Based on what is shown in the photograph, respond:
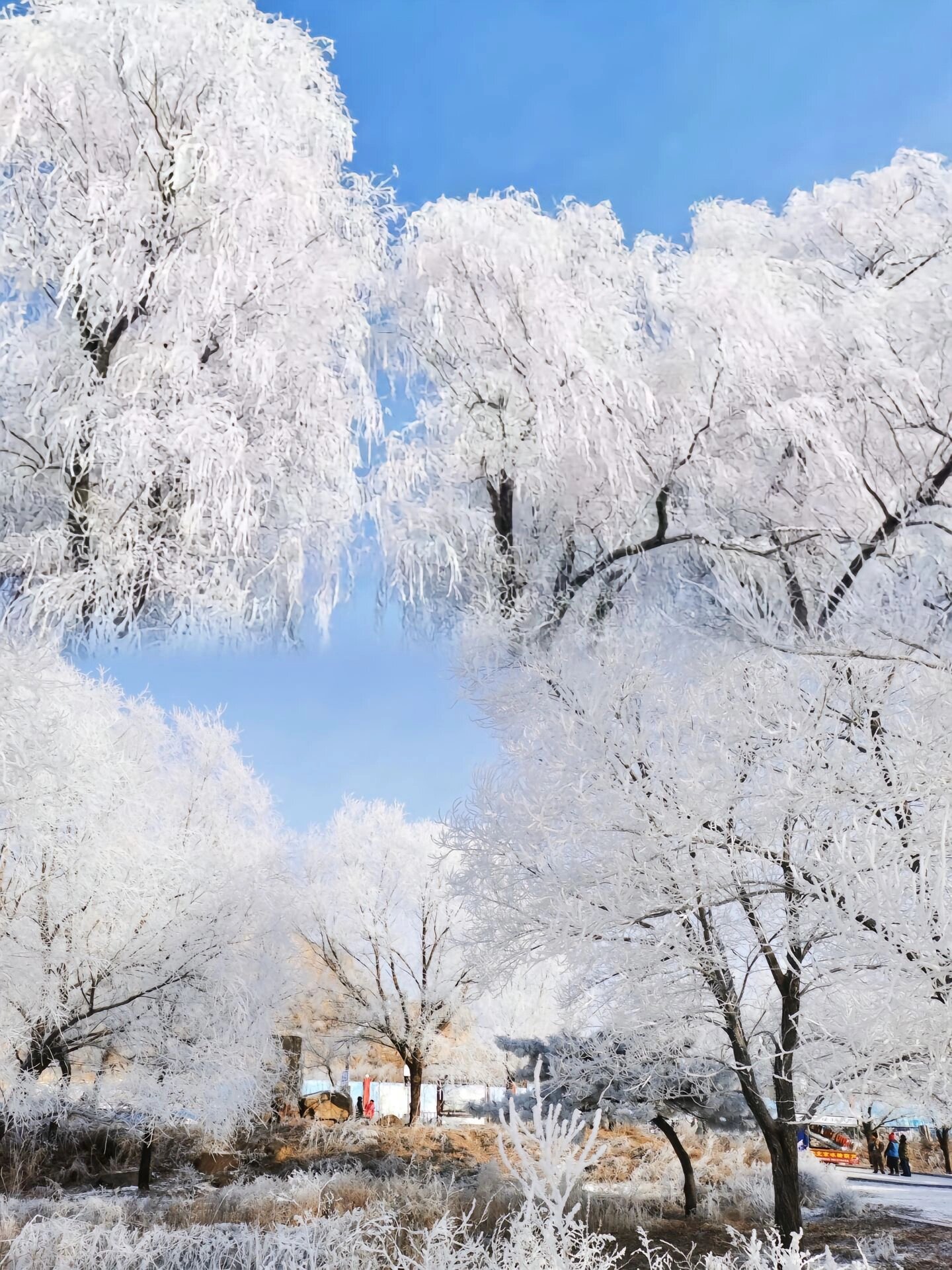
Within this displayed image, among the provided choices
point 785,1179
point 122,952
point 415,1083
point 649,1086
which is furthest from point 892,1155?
point 122,952

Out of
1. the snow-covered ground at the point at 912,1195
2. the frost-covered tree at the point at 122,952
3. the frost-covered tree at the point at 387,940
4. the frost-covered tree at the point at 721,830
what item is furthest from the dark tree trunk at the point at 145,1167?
the snow-covered ground at the point at 912,1195

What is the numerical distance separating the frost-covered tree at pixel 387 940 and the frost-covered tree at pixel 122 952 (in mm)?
5767

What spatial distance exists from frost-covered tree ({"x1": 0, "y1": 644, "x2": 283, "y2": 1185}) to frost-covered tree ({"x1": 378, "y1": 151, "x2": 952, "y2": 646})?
4.47 meters

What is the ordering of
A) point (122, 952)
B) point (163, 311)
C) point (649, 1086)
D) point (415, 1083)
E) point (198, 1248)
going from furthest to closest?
point (415, 1083), point (122, 952), point (649, 1086), point (198, 1248), point (163, 311)

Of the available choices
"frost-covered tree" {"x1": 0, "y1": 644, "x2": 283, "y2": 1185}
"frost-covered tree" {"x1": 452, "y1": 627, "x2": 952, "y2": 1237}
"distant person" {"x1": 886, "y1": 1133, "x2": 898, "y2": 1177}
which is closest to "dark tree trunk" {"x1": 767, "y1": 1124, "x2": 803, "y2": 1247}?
"frost-covered tree" {"x1": 452, "y1": 627, "x2": 952, "y2": 1237}

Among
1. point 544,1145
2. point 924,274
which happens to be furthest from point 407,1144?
point 924,274

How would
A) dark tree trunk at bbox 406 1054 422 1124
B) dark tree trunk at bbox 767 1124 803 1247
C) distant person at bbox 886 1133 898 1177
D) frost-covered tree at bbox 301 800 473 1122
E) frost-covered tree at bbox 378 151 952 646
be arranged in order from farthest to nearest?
1. frost-covered tree at bbox 301 800 473 1122
2. dark tree trunk at bbox 406 1054 422 1124
3. distant person at bbox 886 1133 898 1177
4. dark tree trunk at bbox 767 1124 803 1247
5. frost-covered tree at bbox 378 151 952 646

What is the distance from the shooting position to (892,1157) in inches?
687

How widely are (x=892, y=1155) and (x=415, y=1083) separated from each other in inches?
384

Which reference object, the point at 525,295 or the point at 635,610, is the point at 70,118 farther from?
the point at 635,610

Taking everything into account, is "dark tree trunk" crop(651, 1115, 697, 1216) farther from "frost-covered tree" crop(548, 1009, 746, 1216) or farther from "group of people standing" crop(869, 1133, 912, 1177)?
"group of people standing" crop(869, 1133, 912, 1177)

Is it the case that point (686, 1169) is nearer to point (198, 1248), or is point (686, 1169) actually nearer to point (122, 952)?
point (198, 1248)

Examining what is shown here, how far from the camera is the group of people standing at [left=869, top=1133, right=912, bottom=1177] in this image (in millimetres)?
16844

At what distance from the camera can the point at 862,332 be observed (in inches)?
249
